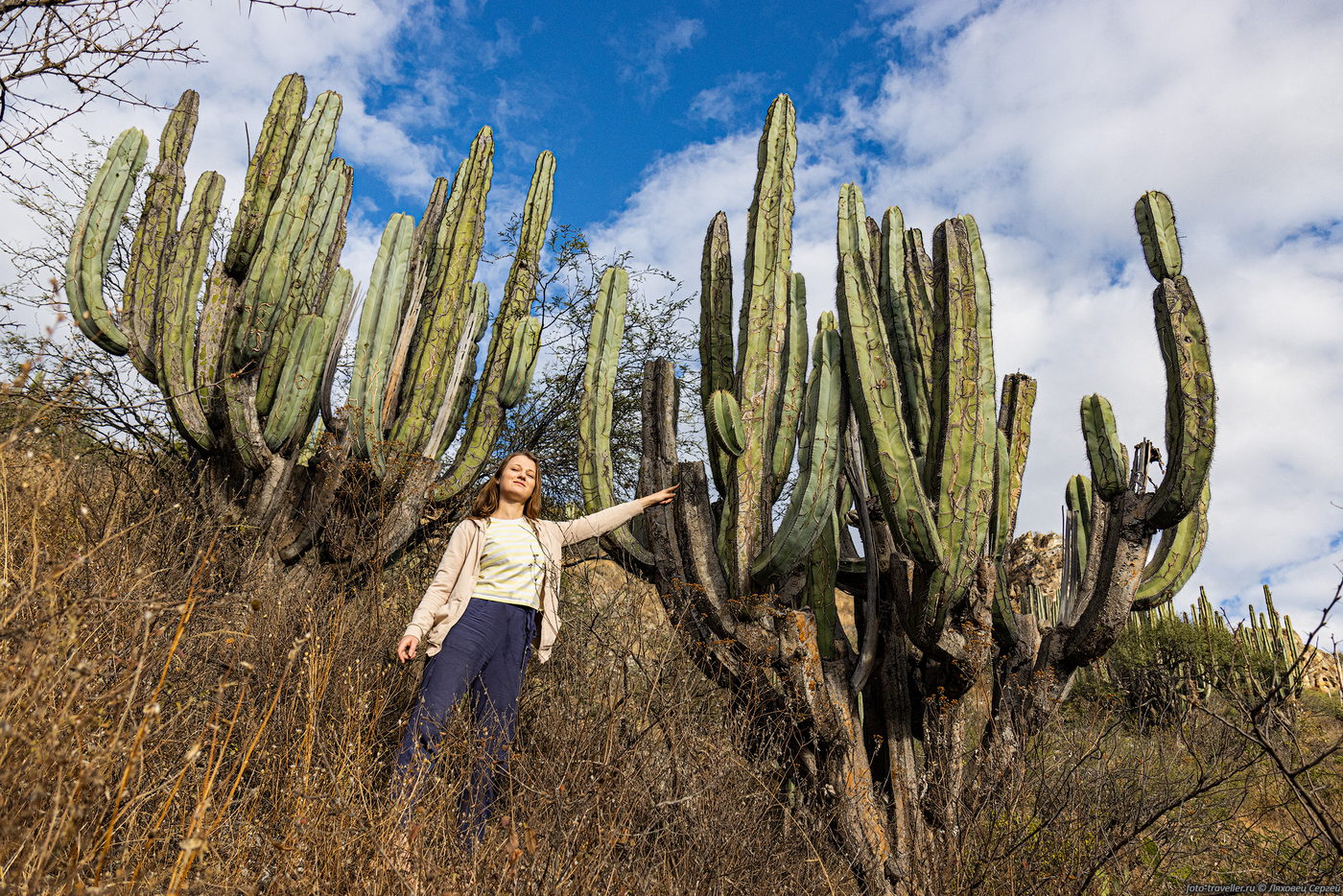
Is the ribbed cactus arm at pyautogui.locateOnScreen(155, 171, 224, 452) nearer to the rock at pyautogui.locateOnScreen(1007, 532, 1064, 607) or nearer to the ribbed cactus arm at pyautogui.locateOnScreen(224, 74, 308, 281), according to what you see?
the ribbed cactus arm at pyautogui.locateOnScreen(224, 74, 308, 281)

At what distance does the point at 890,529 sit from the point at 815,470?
0.51 metres

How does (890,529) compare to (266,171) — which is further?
(266,171)

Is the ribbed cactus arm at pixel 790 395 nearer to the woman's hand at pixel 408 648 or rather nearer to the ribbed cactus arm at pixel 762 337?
the ribbed cactus arm at pixel 762 337

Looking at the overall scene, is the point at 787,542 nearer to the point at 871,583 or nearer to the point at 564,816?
the point at 871,583

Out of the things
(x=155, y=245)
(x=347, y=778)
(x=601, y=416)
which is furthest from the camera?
(x=155, y=245)

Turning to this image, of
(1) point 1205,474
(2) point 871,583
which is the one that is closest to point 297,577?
(2) point 871,583

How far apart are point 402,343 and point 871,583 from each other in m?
3.88

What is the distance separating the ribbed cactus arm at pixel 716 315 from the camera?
456 centimetres

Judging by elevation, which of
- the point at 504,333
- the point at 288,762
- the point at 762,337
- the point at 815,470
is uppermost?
the point at 504,333

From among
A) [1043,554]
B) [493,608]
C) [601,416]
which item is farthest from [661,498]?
[1043,554]

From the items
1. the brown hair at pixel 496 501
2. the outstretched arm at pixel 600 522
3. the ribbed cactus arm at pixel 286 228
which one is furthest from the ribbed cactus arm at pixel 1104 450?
the ribbed cactus arm at pixel 286 228

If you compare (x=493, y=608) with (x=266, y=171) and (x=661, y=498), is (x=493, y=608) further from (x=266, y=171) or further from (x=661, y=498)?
(x=266, y=171)

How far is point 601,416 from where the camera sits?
441 cm

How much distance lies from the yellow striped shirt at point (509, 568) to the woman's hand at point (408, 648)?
0.34 m
